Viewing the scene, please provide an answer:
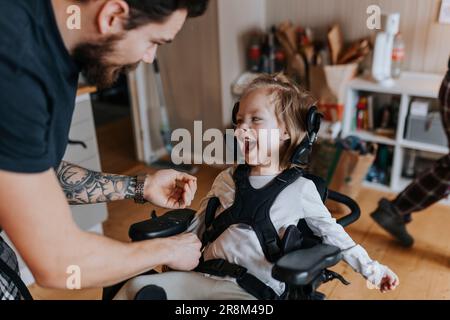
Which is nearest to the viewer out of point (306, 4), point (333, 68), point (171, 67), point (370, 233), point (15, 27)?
point (15, 27)

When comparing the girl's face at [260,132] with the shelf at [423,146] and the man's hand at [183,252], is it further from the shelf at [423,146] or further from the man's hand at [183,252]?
the shelf at [423,146]

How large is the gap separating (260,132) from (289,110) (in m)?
0.08

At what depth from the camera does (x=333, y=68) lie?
2.37 meters

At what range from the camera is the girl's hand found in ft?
3.12

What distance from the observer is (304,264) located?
808 mm

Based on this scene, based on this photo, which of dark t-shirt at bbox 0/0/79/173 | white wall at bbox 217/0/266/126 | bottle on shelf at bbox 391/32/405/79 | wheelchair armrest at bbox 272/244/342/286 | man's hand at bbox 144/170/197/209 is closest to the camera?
dark t-shirt at bbox 0/0/79/173

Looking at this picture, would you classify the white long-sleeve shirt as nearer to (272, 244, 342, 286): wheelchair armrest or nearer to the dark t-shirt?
(272, 244, 342, 286): wheelchair armrest

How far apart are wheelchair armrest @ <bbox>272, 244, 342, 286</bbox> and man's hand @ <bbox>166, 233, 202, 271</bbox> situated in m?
0.15

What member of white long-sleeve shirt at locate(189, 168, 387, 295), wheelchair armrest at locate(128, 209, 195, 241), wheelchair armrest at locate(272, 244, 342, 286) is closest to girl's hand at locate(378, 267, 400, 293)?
white long-sleeve shirt at locate(189, 168, 387, 295)

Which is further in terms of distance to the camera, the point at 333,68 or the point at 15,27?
the point at 333,68

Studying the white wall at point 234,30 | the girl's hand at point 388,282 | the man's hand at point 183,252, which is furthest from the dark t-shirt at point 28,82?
the white wall at point 234,30

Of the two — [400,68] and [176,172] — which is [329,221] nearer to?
[176,172]

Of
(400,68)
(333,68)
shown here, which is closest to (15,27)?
(333,68)

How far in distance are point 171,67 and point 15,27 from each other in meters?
2.12
